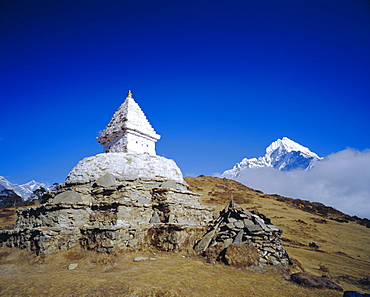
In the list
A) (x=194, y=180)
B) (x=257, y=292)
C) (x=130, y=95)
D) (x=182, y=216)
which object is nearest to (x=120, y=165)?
(x=182, y=216)

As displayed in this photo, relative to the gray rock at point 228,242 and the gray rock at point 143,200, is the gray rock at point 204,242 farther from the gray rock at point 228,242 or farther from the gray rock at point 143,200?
the gray rock at point 143,200

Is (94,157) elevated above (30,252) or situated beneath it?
elevated above

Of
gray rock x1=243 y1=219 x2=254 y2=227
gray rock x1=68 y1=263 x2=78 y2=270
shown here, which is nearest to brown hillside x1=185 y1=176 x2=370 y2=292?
gray rock x1=243 y1=219 x2=254 y2=227

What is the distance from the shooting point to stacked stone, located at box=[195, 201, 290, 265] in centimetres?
916

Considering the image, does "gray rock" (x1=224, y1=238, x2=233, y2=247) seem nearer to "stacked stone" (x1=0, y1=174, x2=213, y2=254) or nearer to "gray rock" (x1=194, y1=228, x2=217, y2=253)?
"gray rock" (x1=194, y1=228, x2=217, y2=253)

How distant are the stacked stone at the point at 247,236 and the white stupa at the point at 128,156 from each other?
13.9 ft

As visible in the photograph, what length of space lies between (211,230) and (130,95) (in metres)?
12.6

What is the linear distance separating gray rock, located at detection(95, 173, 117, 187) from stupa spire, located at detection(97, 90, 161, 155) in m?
3.83

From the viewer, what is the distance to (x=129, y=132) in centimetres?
1623

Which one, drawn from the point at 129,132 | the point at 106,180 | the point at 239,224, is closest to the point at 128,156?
the point at 129,132

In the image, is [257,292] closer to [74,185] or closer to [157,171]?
[157,171]

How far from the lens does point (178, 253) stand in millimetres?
9914

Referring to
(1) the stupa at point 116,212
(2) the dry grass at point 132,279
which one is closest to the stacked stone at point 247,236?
(1) the stupa at point 116,212

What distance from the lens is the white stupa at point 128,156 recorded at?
1309 cm
